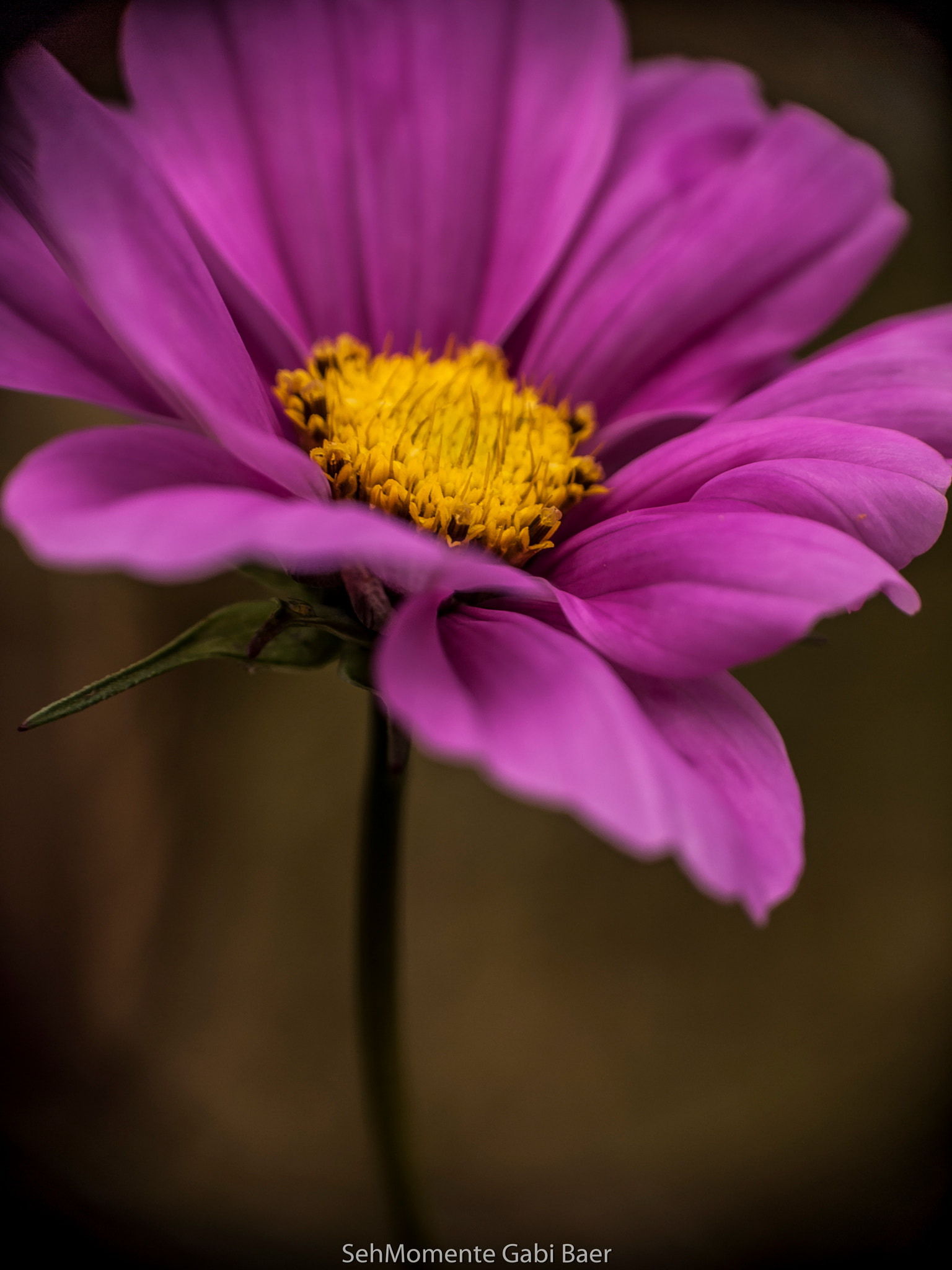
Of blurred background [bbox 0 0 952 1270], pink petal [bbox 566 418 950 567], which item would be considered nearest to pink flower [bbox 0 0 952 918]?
pink petal [bbox 566 418 950 567]

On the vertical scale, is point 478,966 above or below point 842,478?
below

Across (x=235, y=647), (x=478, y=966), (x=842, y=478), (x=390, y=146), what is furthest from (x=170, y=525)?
(x=478, y=966)

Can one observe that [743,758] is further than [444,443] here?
No

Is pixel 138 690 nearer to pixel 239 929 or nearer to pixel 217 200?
pixel 239 929

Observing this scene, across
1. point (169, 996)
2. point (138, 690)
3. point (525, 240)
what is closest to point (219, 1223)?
point (169, 996)

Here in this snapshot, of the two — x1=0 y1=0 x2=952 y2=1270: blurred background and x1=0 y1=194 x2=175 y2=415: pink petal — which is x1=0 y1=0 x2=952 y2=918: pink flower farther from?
x1=0 y1=0 x2=952 y2=1270: blurred background

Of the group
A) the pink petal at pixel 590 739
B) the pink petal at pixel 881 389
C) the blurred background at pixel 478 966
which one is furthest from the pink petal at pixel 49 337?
the blurred background at pixel 478 966

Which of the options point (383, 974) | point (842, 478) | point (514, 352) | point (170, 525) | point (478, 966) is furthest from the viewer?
point (478, 966)

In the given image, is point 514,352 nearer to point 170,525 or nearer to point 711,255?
point 711,255

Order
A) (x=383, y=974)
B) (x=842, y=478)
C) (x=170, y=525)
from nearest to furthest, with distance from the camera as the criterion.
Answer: (x=170, y=525) < (x=842, y=478) < (x=383, y=974)
